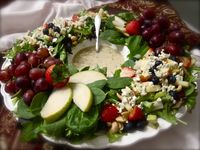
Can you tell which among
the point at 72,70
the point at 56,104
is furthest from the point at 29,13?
the point at 56,104

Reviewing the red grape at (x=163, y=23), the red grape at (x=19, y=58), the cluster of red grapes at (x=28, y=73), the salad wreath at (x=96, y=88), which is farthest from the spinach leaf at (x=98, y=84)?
the red grape at (x=163, y=23)

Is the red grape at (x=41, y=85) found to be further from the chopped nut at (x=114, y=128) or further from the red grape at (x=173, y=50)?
the red grape at (x=173, y=50)

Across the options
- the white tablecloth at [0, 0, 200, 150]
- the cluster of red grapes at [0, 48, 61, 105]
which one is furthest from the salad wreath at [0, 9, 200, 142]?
the white tablecloth at [0, 0, 200, 150]

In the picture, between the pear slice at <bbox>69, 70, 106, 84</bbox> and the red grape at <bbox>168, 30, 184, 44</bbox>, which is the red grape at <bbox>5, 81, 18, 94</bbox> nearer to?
the pear slice at <bbox>69, 70, 106, 84</bbox>

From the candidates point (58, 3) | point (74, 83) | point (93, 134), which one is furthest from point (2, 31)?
point (93, 134)

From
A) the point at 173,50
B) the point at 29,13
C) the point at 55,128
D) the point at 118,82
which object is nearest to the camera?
the point at 55,128

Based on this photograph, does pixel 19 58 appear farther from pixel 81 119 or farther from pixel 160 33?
pixel 160 33

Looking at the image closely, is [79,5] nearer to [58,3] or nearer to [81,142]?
[58,3]
